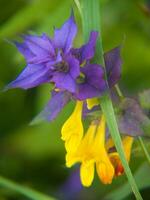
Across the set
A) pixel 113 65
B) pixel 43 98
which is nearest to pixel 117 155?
pixel 113 65

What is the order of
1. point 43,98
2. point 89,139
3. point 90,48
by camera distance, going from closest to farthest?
point 90,48 → point 89,139 → point 43,98

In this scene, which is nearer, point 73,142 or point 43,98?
point 73,142

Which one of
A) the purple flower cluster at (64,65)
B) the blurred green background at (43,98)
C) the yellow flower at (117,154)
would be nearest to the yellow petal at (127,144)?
the yellow flower at (117,154)

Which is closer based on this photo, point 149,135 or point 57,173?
point 149,135

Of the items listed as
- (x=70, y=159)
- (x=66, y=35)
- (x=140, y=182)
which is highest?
(x=66, y=35)

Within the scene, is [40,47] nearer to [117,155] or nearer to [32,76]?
[32,76]

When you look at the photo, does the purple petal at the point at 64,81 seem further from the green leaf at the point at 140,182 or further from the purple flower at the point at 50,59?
the green leaf at the point at 140,182

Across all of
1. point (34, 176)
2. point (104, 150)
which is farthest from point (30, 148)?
point (104, 150)

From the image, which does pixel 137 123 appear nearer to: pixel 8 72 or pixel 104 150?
pixel 104 150
